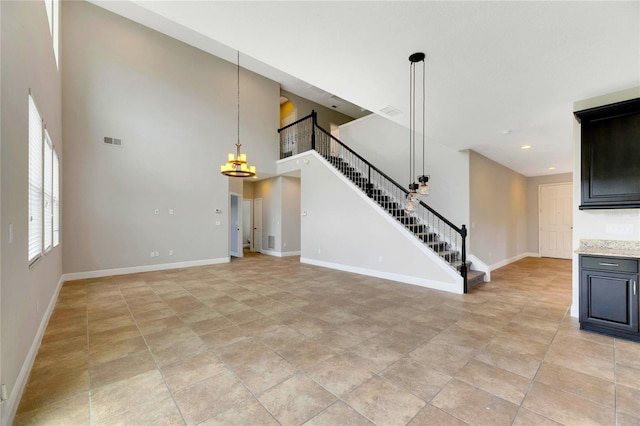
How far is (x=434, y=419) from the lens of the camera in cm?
175

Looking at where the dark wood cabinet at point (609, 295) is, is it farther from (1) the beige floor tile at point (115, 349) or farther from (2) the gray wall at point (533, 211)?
(2) the gray wall at point (533, 211)

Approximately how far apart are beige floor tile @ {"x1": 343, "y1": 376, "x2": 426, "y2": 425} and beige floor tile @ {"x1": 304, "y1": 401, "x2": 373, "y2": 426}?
0.15 feet

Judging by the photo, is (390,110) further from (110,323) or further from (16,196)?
(110,323)

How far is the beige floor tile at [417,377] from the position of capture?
6.74 feet

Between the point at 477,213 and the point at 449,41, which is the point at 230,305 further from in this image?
the point at 477,213

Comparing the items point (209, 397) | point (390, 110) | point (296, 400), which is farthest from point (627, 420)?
point (390, 110)

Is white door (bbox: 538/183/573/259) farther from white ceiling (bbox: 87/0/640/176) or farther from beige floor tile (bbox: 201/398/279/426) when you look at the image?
beige floor tile (bbox: 201/398/279/426)

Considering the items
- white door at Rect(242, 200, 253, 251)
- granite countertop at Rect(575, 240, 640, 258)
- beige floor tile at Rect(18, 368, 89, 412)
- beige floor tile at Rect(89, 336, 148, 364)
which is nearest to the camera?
beige floor tile at Rect(18, 368, 89, 412)

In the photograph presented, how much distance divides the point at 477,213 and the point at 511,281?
5.34ft

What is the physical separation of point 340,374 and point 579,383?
1923 mm

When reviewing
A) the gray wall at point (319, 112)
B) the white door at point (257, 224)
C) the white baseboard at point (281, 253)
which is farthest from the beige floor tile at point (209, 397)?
the gray wall at point (319, 112)

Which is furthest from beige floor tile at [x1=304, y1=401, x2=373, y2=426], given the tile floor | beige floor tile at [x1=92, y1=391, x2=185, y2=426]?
beige floor tile at [x1=92, y1=391, x2=185, y2=426]

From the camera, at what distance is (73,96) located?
5.75m

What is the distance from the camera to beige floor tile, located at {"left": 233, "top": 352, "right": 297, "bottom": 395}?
6.97 ft
